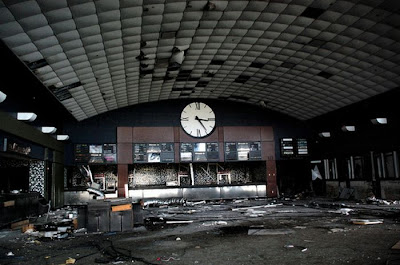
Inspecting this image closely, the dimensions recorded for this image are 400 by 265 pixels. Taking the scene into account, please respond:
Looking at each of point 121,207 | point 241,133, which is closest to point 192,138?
point 241,133

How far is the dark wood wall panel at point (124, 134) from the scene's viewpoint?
1365 cm

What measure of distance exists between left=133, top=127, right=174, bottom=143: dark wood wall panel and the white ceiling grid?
1.18 metres

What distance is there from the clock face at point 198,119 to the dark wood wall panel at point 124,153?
2.32m

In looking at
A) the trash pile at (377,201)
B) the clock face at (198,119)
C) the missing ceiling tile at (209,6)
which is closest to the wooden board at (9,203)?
the missing ceiling tile at (209,6)

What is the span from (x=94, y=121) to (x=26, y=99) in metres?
4.30

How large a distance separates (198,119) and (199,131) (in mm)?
518

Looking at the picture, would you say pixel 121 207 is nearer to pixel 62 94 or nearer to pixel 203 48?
pixel 203 48

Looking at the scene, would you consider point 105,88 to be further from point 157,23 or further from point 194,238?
point 194,238

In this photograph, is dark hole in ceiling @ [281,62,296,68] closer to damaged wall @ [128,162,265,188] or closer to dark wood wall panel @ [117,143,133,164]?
damaged wall @ [128,162,265,188]

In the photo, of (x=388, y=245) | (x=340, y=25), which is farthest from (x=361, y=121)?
(x=388, y=245)

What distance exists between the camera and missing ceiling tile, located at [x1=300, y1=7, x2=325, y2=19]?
24.3ft

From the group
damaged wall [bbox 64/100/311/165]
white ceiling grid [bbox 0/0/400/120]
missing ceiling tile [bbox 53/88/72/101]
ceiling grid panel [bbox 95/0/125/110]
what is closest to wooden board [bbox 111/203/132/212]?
white ceiling grid [bbox 0/0/400/120]

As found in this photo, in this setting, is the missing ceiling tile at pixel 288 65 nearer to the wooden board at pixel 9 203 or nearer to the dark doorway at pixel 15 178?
the wooden board at pixel 9 203

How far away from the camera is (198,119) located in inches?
567
